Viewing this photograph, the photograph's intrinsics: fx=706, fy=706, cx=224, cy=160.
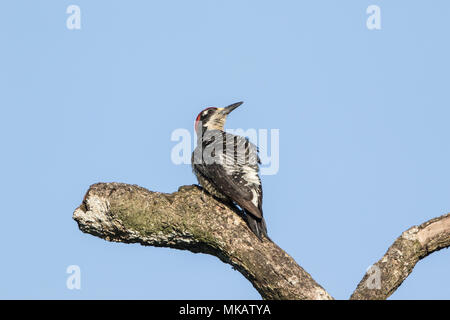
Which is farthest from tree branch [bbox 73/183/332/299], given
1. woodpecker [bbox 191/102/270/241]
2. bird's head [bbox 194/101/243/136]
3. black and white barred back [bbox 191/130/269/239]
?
bird's head [bbox 194/101/243/136]

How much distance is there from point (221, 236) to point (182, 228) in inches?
18.7

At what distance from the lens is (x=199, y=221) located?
8375 mm

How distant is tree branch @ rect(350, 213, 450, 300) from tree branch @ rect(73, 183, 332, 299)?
0.70 meters

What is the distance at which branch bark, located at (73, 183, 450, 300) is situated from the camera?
794 centimetres

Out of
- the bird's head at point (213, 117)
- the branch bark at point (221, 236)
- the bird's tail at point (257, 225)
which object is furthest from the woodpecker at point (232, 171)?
the bird's head at point (213, 117)

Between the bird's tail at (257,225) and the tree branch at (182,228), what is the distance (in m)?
0.09

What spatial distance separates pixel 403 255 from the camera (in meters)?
8.02

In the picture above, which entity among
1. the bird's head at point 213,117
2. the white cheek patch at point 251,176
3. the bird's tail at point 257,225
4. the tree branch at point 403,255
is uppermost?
the bird's head at point 213,117

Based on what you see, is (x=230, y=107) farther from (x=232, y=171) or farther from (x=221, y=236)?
(x=221, y=236)

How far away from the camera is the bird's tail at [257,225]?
27.9ft

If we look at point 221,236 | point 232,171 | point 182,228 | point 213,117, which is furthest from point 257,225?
point 213,117

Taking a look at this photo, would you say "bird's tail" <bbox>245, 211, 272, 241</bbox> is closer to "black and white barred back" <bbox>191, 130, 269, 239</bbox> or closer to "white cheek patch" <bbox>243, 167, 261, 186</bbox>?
"black and white barred back" <bbox>191, 130, 269, 239</bbox>

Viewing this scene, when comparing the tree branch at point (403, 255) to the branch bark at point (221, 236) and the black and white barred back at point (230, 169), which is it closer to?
the branch bark at point (221, 236)
